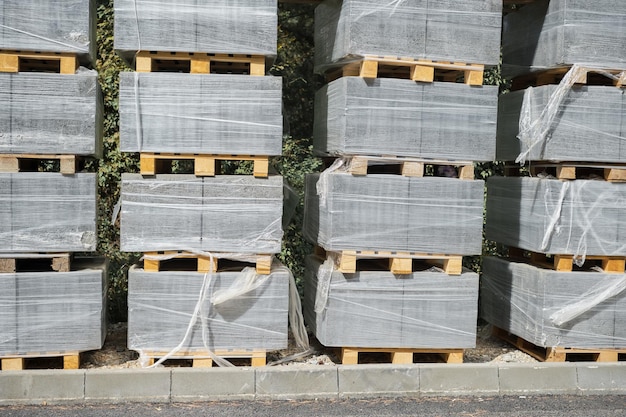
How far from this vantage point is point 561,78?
7.76 meters

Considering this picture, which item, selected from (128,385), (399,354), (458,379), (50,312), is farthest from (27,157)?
(458,379)

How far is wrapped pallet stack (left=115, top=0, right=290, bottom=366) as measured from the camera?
6531 millimetres

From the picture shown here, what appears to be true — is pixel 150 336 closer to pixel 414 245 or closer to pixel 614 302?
pixel 414 245

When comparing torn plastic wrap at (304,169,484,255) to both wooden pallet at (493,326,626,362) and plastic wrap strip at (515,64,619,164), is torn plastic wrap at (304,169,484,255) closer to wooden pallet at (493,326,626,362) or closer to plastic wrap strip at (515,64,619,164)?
plastic wrap strip at (515,64,619,164)

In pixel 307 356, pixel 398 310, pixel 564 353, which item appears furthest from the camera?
pixel 307 356

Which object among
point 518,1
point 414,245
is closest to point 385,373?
point 414,245

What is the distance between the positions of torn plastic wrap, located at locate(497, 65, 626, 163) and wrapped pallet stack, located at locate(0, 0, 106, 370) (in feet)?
13.3

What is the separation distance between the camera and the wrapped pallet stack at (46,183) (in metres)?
6.43

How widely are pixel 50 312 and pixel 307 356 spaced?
241 cm

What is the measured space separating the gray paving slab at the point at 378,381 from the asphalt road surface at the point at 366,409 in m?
0.13

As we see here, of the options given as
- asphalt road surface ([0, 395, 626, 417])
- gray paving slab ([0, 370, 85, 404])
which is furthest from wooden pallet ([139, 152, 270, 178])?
asphalt road surface ([0, 395, 626, 417])

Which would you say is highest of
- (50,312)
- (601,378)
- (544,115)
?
(544,115)

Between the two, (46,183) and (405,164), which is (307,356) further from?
(46,183)

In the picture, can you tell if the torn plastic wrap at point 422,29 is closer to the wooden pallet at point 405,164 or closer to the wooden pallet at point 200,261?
the wooden pallet at point 405,164
